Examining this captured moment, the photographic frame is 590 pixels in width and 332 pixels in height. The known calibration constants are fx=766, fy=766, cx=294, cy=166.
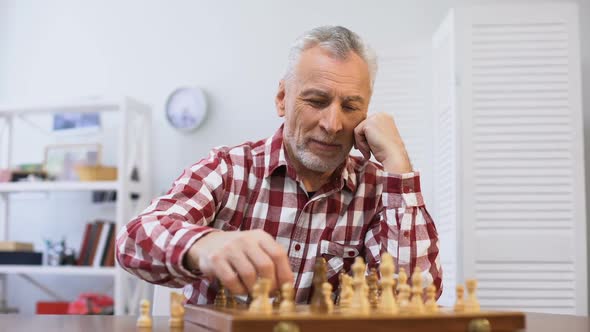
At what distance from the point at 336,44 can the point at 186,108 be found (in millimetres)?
2416

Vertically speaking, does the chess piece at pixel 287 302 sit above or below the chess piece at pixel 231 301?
above

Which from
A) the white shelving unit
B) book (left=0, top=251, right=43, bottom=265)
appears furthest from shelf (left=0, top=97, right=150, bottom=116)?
book (left=0, top=251, right=43, bottom=265)

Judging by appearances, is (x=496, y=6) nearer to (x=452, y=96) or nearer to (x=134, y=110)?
(x=452, y=96)

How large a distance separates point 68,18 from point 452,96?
2.30 meters

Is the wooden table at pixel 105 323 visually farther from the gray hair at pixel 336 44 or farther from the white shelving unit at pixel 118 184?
the white shelving unit at pixel 118 184

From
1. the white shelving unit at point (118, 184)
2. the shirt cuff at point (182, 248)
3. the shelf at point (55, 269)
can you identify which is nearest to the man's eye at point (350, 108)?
the shirt cuff at point (182, 248)

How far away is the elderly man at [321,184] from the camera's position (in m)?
1.62

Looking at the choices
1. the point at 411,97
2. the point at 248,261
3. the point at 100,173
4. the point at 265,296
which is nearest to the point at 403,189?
the point at 248,261

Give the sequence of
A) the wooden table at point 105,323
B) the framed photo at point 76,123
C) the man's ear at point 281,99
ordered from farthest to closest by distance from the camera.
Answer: the framed photo at point 76,123 < the man's ear at point 281,99 < the wooden table at point 105,323

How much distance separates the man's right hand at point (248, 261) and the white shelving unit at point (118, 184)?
8.72 feet

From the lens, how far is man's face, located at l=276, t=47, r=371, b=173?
1.69 m

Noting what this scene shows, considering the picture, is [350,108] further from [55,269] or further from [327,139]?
[55,269]

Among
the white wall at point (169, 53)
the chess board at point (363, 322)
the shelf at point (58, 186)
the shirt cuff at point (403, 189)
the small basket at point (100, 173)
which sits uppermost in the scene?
the white wall at point (169, 53)

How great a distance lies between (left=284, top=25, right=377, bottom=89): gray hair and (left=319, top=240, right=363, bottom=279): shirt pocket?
0.39m
